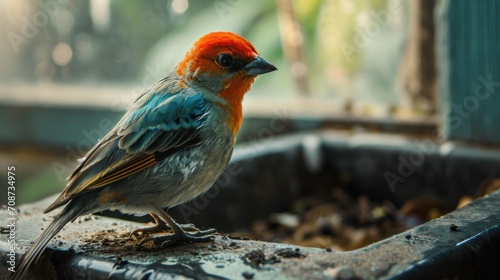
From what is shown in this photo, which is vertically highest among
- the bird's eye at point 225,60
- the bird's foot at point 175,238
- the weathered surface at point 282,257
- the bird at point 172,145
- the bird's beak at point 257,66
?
the bird's eye at point 225,60

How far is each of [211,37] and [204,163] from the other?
46cm

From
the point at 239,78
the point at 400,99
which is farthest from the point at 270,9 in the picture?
the point at 239,78

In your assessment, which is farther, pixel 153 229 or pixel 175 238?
pixel 153 229

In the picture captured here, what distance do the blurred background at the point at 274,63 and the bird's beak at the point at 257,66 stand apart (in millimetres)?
1969

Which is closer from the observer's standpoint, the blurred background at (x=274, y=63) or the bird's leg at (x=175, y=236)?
the bird's leg at (x=175, y=236)

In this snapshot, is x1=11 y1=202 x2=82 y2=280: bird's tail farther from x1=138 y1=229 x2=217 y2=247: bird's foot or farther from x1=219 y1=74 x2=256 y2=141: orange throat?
x1=219 y1=74 x2=256 y2=141: orange throat

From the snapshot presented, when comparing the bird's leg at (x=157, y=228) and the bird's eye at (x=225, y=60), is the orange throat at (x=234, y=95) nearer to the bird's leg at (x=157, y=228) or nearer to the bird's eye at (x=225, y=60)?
the bird's eye at (x=225, y=60)

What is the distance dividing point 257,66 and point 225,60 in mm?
118

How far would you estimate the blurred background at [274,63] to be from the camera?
483 centimetres

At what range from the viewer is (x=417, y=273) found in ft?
8.50

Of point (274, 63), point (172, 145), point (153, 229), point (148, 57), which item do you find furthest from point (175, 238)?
point (148, 57)

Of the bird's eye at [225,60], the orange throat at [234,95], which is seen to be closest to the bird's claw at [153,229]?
the orange throat at [234,95]

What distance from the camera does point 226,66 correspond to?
3180 mm

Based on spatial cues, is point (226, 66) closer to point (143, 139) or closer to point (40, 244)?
point (143, 139)
